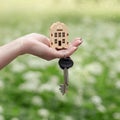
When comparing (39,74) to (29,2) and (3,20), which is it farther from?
(29,2)

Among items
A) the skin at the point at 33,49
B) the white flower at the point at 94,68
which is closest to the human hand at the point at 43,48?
the skin at the point at 33,49

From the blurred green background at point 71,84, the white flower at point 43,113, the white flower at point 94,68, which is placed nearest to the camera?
the white flower at point 43,113

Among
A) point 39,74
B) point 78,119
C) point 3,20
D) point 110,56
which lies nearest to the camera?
point 78,119

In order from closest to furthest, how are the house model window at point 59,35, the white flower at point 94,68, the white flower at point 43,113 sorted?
1. the house model window at point 59,35
2. the white flower at point 43,113
3. the white flower at point 94,68

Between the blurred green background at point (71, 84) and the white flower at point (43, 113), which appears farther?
the blurred green background at point (71, 84)

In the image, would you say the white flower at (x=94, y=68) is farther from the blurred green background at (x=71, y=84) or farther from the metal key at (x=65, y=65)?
the metal key at (x=65, y=65)

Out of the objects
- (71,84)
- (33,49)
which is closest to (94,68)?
(71,84)

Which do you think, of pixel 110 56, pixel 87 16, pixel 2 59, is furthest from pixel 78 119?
pixel 87 16

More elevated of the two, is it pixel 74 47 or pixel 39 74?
pixel 39 74

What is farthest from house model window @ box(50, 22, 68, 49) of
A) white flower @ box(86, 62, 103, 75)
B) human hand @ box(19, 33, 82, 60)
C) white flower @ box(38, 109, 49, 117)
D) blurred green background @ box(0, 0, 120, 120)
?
white flower @ box(86, 62, 103, 75)
